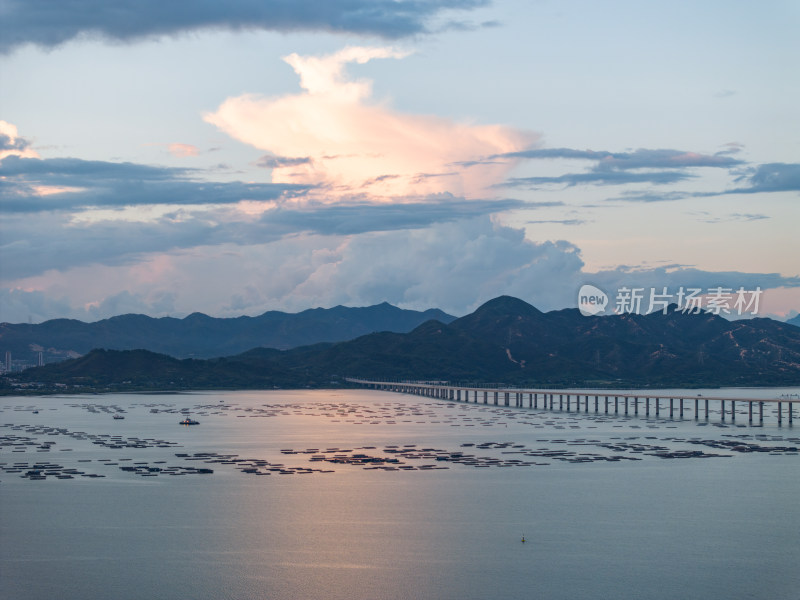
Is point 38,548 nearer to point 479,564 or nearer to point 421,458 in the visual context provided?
point 479,564

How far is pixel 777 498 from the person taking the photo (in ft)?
309

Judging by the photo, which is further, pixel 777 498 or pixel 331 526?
pixel 777 498

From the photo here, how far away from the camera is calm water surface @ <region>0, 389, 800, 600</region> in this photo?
203 ft

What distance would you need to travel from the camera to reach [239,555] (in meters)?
69.3

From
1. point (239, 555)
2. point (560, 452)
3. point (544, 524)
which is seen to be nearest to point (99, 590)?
point (239, 555)

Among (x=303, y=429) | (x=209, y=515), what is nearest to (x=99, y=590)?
(x=209, y=515)

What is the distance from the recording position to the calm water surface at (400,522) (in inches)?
2435

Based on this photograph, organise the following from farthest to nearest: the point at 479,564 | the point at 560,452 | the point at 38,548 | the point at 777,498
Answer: the point at 560,452
the point at 777,498
the point at 38,548
the point at 479,564

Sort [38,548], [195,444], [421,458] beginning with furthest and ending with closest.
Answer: [195,444] → [421,458] → [38,548]

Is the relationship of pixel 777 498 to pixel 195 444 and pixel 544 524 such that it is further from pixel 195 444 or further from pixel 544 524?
pixel 195 444

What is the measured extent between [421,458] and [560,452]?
73.6 feet

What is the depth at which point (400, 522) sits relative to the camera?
→ 81.8 metres

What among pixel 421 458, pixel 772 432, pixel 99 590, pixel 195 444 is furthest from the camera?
pixel 772 432

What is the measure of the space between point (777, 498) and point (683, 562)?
106 feet
